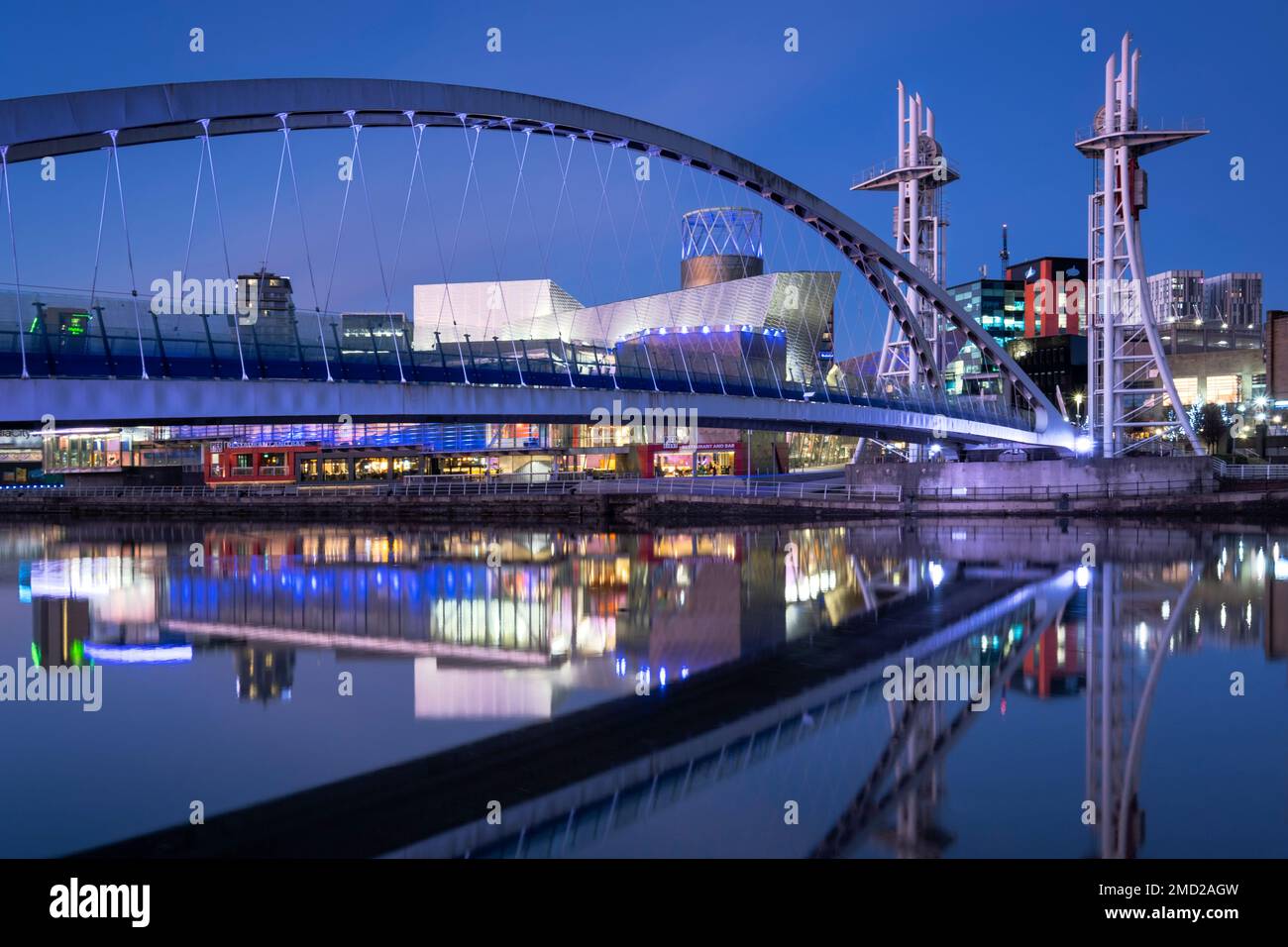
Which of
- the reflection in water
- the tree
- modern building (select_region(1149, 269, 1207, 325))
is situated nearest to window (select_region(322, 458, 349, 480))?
the reflection in water

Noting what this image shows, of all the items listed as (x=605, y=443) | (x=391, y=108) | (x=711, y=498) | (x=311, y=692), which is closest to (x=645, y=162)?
(x=391, y=108)

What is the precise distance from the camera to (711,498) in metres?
48.2

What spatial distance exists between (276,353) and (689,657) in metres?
10.9

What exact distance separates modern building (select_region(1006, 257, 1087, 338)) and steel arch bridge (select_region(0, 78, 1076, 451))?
352ft

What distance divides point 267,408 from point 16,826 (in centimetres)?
1238

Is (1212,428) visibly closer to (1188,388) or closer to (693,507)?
(1188,388)

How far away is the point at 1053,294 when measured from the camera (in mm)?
149250

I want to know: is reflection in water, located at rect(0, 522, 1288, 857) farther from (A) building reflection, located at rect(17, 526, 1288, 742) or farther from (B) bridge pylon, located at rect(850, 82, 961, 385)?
(B) bridge pylon, located at rect(850, 82, 961, 385)

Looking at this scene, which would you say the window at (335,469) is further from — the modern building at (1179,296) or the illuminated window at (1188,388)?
the modern building at (1179,296)

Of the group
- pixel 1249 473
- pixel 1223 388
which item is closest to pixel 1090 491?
pixel 1249 473

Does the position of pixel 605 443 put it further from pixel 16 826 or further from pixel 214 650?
pixel 16 826

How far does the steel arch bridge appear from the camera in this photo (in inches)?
643

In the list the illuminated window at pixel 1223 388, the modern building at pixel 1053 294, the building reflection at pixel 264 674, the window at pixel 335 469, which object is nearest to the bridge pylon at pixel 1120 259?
the building reflection at pixel 264 674

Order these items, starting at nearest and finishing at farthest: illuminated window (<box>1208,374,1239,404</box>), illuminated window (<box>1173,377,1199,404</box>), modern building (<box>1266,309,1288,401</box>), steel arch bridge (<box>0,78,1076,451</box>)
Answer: steel arch bridge (<box>0,78,1076,451</box>) → modern building (<box>1266,309,1288,401</box>) → illuminated window (<box>1208,374,1239,404</box>) → illuminated window (<box>1173,377,1199,404</box>)
